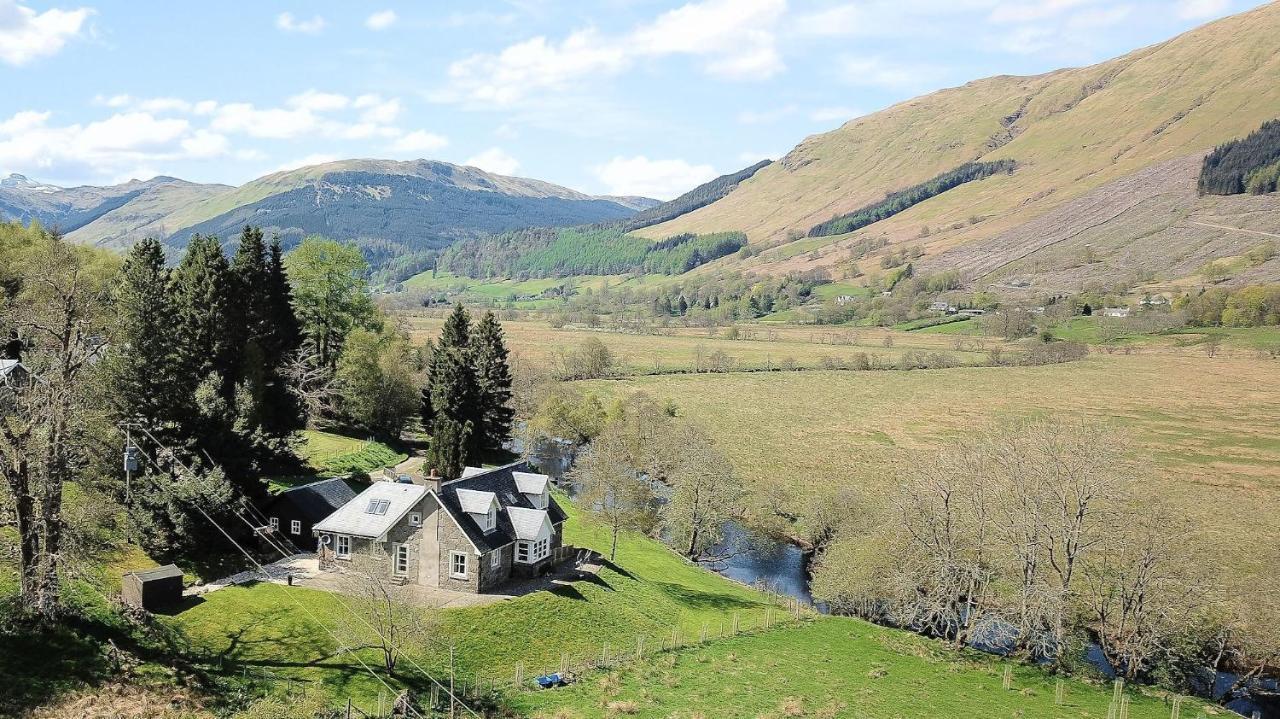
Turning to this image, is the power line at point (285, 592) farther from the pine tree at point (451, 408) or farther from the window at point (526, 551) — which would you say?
the pine tree at point (451, 408)

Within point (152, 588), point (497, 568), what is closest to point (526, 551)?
point (497, 568)

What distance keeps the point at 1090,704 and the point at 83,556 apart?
3921 centimetres

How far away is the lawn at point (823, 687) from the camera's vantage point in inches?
1169

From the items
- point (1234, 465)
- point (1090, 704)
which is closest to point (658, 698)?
point (1090, 704)

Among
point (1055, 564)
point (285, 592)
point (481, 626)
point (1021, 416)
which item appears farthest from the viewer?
point (1021, 416)

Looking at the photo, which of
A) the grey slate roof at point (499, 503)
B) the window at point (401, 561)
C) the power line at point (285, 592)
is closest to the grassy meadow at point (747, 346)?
the grey slate roof at point (499, 503)

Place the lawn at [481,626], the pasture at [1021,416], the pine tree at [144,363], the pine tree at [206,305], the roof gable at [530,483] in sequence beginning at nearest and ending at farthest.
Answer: the lawn at [481,626], the pine tree at [144,363], the roof gable at [530,483], the pine tree at [206,305], the pasture at [1021,416]

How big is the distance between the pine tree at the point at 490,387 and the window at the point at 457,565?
92.9 ft

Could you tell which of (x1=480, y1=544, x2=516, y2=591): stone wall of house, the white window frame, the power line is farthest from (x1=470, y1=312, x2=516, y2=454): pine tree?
the power line

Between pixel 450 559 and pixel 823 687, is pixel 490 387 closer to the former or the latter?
pixel 450 559

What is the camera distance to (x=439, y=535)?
126 feet

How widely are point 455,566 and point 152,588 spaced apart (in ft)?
42.1

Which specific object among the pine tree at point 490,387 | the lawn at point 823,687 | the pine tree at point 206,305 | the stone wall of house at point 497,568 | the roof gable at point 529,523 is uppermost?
the pine tree at point 206,305

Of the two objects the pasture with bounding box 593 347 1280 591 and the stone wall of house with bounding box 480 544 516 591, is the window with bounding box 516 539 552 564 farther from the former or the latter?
the pasture with bounding box 593 347 1280 591
